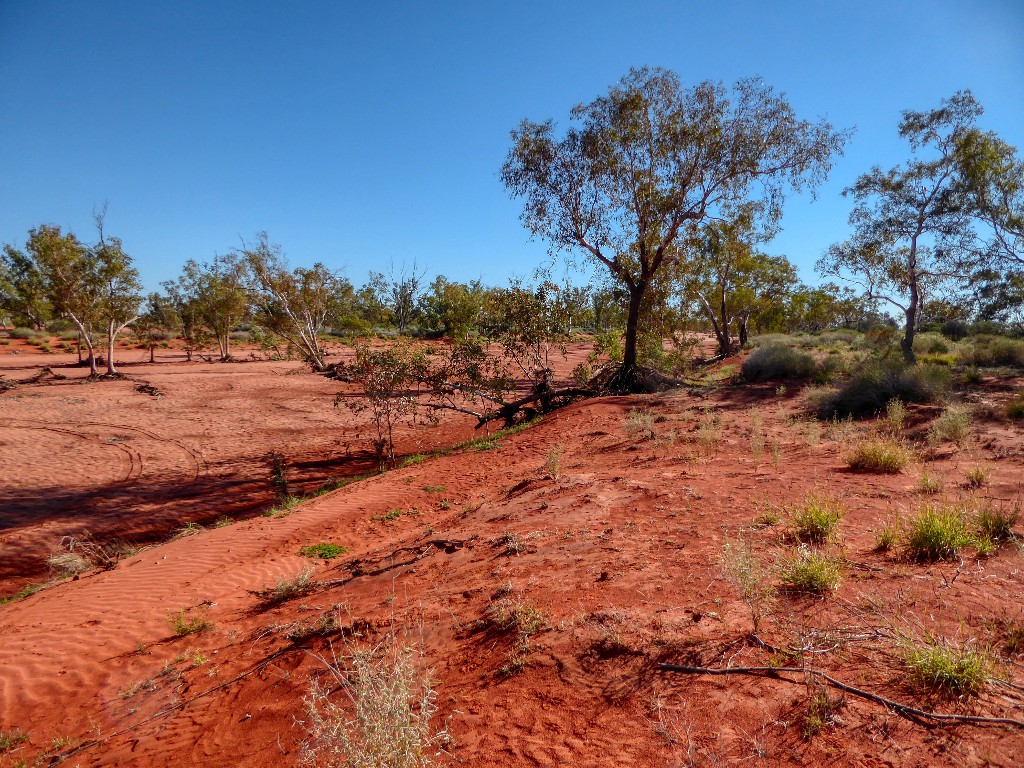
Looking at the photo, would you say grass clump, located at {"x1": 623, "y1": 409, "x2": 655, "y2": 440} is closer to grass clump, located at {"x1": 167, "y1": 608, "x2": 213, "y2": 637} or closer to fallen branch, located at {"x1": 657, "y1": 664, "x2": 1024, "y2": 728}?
fallen branch, located at {"x1": 657, "y1": 664, "x2": 1024, "y2": 728}

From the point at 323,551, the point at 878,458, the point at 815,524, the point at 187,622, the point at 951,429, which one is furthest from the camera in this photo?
the point at 951,429

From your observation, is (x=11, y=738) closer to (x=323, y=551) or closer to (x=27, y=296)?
(x=323, y=551)

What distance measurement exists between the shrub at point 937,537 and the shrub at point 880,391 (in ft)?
22.6

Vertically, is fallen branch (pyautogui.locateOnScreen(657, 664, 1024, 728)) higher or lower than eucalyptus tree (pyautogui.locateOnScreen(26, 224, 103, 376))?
lower

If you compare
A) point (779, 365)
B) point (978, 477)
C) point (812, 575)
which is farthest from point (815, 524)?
point (779, 365)

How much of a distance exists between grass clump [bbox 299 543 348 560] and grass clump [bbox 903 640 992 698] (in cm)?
622

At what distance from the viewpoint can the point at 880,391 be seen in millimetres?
10242

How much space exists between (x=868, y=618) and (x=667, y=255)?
547 inches

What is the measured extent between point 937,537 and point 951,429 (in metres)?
5.15

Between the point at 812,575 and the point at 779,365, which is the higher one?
the point at 779,365

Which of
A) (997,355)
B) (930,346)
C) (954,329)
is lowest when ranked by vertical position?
(997,355)

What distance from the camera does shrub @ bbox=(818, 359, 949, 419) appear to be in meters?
10.1

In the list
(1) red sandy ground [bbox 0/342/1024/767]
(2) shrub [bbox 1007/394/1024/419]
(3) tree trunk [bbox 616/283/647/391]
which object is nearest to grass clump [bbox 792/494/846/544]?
(1) red sandy ground [bbox 0/342/1024/767]

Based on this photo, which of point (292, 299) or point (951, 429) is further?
point (292, 299)
